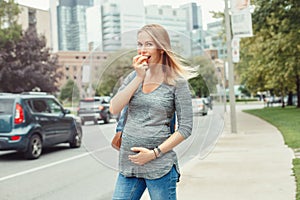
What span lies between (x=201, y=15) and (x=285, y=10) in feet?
70.9

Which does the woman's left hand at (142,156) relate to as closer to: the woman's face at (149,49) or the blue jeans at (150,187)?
the blue jeans at (150,187)

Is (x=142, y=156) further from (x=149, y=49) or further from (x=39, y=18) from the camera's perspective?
(x=39, y=18)

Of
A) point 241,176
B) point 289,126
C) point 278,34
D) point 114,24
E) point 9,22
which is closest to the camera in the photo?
point 114,24

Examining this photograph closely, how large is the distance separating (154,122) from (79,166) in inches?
326

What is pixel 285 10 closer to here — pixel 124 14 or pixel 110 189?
pixel 110 189

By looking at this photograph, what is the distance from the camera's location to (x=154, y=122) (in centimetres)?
299

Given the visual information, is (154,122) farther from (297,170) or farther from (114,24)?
(297,170)

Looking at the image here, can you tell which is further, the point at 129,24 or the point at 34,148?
the point at 34,148

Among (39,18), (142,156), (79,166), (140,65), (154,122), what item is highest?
(39,18)

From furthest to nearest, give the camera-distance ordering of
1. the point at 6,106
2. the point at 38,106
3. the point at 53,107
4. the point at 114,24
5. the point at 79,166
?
the point at 53,107
the point at 38,106
the point at 6,106
the point at 79,166
the point at 114,24

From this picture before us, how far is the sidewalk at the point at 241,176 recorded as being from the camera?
22.9 ft

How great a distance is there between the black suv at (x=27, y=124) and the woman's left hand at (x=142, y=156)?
8628 millimetres

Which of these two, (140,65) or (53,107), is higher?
(140,65)

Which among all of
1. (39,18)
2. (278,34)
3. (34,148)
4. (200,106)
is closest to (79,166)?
(34,148)
